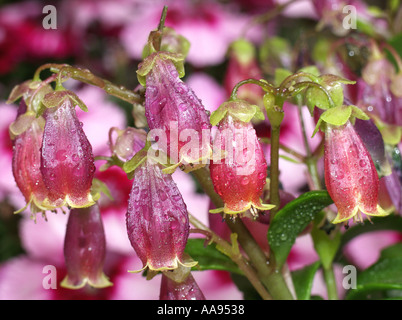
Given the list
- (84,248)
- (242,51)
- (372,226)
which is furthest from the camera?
(242,51)

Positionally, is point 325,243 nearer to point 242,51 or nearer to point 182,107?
point 182,107

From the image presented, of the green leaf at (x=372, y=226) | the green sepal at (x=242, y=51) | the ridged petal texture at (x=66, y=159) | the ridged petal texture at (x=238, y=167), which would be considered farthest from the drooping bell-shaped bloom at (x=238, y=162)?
→ the green sepal at (x=242, y=51)

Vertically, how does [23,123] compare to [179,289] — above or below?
above

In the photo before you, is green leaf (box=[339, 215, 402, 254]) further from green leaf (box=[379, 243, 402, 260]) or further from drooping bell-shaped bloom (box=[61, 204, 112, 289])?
drooping bell-shaped bloom (box=[61, 204, 112, 289])

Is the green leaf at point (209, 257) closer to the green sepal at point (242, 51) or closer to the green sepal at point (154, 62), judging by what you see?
the green sepal at point (154, 62)

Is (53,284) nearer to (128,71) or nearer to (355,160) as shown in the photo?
(355,160)

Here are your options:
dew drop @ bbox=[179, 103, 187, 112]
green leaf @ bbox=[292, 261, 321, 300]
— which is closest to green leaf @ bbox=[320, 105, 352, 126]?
dew drop @ bbox=[179, 103, 187, 112]

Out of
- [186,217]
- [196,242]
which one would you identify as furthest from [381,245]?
[186,217]

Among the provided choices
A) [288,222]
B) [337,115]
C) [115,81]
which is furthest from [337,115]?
[115,81]
